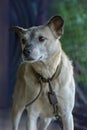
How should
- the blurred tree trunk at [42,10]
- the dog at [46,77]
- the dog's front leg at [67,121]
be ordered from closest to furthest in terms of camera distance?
the dog at [46,77], the dog's front leg at [67,121], the blurred tree trunk at [42,10]

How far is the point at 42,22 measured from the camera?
7.46 meters

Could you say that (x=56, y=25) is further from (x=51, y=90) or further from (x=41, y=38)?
(x=51, y=90)

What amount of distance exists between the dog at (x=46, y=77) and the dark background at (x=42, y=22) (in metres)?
1.43

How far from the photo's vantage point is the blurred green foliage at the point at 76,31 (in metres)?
6.80

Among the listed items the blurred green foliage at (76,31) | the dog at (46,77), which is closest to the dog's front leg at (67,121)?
the dog at (46,77)

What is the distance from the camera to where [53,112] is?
5.42m

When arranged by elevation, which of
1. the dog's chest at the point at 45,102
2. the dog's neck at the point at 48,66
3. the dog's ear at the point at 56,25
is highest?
the dog's ear at the point at 56,25

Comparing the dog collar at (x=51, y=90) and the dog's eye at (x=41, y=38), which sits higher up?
the dog's eye at (x=41, y=38)

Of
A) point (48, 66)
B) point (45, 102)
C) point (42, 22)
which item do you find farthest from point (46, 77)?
point (42, 22)

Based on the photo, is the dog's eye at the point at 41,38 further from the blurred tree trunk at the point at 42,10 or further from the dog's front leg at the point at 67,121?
the blurred tree trunk at the point at 42,10

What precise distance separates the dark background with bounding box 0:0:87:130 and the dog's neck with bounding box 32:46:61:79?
152cm

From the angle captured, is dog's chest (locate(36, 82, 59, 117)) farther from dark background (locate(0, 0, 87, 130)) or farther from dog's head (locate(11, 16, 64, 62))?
dark background (locate(0, 0, 87, 130))

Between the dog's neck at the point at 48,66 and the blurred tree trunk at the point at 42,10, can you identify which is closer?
the dog's neck at the point at 48,66

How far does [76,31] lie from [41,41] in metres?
1.76
